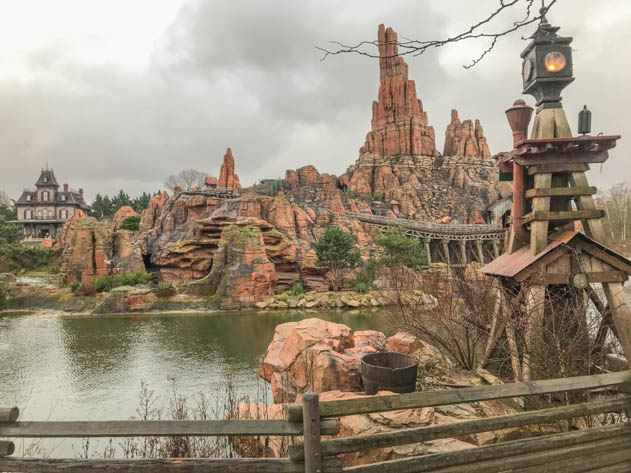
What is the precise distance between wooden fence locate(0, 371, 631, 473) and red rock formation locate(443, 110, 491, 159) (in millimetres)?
74603

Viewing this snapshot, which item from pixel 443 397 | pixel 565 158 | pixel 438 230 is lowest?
pixel 443 397

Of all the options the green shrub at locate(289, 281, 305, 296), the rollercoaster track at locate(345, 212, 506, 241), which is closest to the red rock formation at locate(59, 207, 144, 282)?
the green shrub at locate(289, 281, 305, 296)

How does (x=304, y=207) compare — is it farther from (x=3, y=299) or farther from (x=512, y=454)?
Result: (x=512, y=454)

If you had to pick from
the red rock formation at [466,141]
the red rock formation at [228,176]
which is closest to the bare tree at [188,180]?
the red rock formation at [228,176]

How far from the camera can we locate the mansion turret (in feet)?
202

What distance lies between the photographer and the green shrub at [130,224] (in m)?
48.2

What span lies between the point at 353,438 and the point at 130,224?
2021 inches

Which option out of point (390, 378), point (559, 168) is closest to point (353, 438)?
point (390, 378)

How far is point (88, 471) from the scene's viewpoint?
290cm

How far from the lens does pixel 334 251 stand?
32438mm

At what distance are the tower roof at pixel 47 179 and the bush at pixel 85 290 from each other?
42296 millimetres

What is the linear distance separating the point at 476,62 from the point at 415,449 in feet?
12.2

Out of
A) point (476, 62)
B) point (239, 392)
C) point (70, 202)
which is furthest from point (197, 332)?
point (70, 202)

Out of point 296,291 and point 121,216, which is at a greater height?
point 121,216
